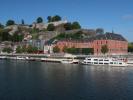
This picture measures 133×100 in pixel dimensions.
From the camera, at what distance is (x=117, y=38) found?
102 meters

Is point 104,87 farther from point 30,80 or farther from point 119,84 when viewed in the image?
point 30,80

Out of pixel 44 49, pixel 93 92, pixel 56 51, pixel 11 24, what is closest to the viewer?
pixel 93 92

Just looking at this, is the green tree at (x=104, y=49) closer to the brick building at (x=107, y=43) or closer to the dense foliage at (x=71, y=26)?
the brick building at (x=107, y=43)

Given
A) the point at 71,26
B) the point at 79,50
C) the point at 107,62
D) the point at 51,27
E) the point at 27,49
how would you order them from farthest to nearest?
the point at 51,27, the point at 71,26, the point at 27,49, the point at 79,50, the point at 107,62

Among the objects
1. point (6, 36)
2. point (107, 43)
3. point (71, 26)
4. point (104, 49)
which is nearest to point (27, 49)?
point (71, 26)

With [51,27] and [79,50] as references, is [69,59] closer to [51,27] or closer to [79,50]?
[79,50]

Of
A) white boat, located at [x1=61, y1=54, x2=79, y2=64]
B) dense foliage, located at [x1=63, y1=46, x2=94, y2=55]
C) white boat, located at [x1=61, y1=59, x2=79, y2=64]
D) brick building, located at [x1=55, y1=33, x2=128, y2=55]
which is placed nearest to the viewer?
white boat, located at [x1=61, y1=59, x2=79, y2=64]

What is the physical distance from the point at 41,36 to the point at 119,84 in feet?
314

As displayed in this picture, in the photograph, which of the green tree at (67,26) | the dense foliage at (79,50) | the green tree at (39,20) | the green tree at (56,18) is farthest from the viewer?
the green tree at (39,20)

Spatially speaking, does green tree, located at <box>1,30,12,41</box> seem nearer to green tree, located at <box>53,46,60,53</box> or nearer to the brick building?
green tree, located at <box>53,46,60,53</box>

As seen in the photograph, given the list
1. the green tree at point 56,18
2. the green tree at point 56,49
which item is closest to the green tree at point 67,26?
the green tree at point 56,18

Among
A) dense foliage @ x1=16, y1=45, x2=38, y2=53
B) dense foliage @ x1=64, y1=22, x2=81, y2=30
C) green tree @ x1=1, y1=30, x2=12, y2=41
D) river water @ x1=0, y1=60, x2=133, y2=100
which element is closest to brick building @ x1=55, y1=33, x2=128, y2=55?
dense foliage @ x1=16, y1=45, x2=38, y2=53

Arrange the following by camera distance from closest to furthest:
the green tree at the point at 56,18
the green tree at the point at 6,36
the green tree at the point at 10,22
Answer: the green tree at the point at 6,36 < the green tree at the point at 56,18 < the green tree at the point at 10,22

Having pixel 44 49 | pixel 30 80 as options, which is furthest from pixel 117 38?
pixel 30 80
